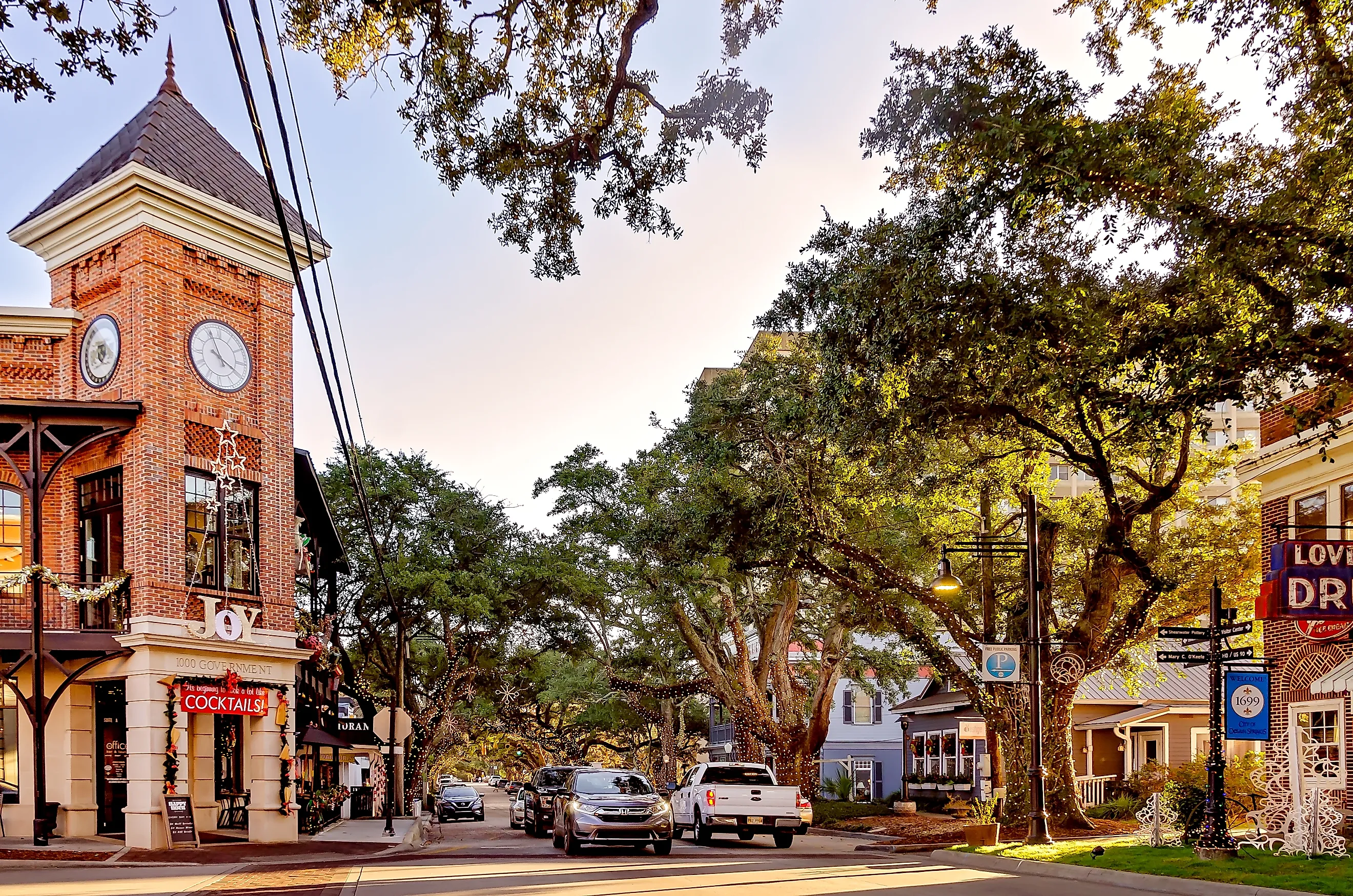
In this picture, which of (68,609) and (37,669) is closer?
(37,669)

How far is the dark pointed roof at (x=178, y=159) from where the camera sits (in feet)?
88.5

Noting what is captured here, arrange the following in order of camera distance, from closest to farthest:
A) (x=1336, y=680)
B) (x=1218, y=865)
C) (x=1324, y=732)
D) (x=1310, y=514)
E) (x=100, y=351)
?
1. (x=1218, y=865)
2. (x=1336, y=680)
3. (x=1324, y=732)
4. (x=1310, y=514)
5. (x=100, y=351)

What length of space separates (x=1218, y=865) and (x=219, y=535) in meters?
19.7


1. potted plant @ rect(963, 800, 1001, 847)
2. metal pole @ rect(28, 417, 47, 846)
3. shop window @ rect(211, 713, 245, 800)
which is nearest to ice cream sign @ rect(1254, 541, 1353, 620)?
potted plant @ rect(963, 800, 1001, 847)

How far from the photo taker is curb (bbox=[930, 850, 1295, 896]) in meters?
15.1

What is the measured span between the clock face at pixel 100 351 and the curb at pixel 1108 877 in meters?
18.8

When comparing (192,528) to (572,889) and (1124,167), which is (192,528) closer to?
(572,889)

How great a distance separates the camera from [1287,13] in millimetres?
14453

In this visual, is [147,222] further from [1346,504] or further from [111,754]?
[1346,504]

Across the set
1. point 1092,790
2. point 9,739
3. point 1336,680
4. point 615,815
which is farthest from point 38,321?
point 1092,790

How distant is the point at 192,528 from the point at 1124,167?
19.7m

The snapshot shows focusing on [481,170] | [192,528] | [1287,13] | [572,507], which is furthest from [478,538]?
[1287,13]

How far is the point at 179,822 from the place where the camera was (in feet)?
80.6

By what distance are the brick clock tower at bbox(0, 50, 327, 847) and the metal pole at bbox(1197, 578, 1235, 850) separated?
18.4 m
